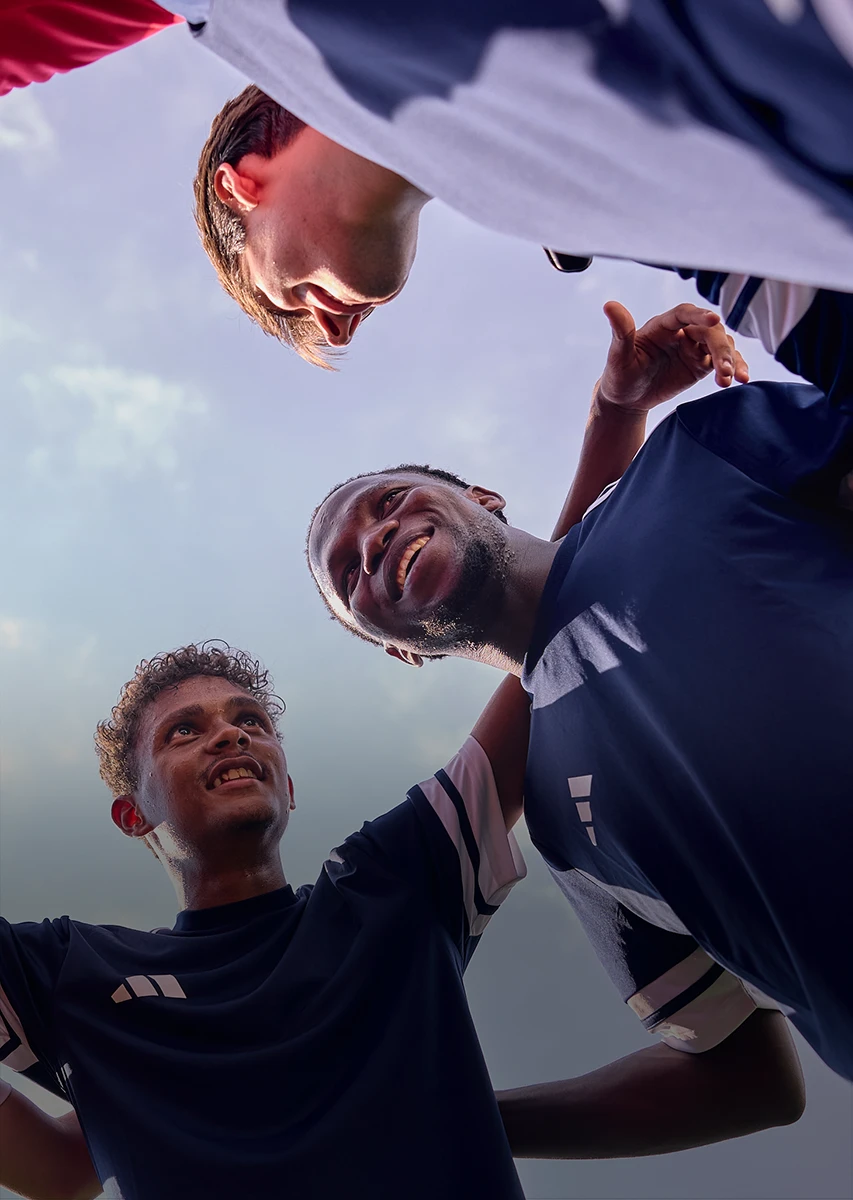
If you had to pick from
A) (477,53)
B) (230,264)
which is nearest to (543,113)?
(477,53)

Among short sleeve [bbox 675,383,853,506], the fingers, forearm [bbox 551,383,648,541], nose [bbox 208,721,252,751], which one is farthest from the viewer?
nose [bbox 208,721,252,751]

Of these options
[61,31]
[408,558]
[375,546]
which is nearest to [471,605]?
[408,558]

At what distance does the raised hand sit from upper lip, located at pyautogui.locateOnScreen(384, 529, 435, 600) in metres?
0.54

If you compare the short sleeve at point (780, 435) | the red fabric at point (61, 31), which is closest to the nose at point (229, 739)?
the short sleeve at point (780, 435)

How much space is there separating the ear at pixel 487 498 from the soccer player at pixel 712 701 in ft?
1.75

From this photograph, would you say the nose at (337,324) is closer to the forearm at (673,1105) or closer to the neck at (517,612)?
the neck at (517,612)

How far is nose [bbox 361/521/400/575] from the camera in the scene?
2.11m

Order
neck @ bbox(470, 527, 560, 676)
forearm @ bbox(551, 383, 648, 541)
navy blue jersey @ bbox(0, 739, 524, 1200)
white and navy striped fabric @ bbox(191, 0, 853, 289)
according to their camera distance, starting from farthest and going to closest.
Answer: forearm @ bbox(551, 383, 648, 541)
neck @ bbox(470, 527, 560, 676)
navy blue jersey @ bbox(0, 739, 524, 1200)
white and navy striped fabric @ bbox(191, 0, 853, 289)

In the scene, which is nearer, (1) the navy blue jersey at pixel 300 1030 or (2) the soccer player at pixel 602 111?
(2) the soccer player at pixel 602 111

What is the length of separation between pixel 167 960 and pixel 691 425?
57.9 inches

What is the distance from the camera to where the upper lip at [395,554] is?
2043 millimetres

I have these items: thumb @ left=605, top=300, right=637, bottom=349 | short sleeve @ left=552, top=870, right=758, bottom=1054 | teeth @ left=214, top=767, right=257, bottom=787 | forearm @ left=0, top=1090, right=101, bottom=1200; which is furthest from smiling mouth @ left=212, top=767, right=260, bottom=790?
thumb @ left=605, top=300, right=637, bottom=349

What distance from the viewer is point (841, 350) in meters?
1.04

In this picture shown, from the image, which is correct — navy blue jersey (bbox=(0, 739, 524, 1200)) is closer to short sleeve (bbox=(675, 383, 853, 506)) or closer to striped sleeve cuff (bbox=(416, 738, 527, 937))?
striped sleeve cuff (bbox=(416, 738, 527, 937))
